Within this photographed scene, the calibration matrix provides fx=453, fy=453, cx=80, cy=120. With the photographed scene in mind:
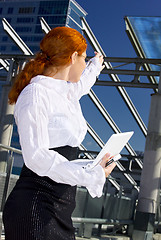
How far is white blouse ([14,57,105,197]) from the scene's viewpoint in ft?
5.04

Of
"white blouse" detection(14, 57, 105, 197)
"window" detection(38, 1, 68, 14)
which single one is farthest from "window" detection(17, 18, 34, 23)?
"white blouse" detection(14, 57, 105, 197)

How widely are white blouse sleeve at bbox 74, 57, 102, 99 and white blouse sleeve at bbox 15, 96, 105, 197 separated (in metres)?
0.60

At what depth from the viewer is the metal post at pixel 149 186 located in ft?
39.5

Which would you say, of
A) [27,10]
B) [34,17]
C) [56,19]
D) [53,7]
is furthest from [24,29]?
[53,7]

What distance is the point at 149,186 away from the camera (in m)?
12.2

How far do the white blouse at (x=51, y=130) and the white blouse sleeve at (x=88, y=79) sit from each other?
0.40 metres

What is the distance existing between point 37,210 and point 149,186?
429 inches

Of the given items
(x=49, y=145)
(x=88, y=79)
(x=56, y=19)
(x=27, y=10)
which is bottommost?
(x=49, y=145)

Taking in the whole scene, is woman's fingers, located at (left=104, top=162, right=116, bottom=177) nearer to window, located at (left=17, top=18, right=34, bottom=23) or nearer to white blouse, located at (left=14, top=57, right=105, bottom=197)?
white blouse, located at (left=14, top=57, right=105, bottom=197)

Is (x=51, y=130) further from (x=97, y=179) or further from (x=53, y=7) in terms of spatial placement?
(x=53, y=7)

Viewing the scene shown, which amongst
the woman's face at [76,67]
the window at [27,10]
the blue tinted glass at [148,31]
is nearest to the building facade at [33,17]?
the window at [27,10]

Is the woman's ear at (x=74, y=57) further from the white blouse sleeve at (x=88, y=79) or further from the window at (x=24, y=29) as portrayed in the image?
the window at (x=24, y=29)

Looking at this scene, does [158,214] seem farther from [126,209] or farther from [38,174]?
[38,174]

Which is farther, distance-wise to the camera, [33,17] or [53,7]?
[33,17]
